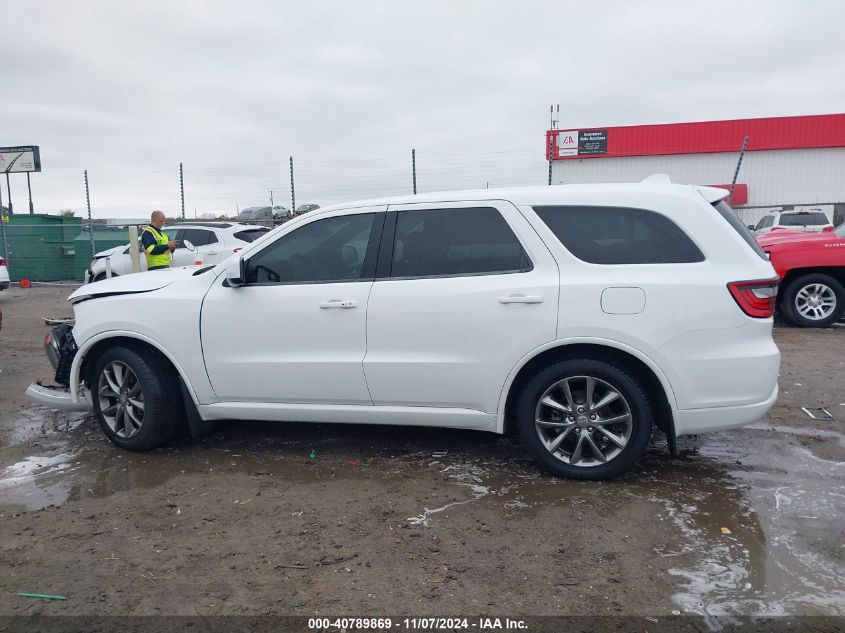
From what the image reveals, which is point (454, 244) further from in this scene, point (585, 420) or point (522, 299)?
point (585, 420)

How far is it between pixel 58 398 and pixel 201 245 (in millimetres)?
8394

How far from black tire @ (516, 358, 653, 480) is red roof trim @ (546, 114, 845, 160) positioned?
31.6 meters

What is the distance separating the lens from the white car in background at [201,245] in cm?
1277

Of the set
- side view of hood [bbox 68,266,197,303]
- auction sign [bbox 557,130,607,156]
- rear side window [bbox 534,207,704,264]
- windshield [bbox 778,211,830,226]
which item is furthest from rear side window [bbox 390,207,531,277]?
auction sign [bbox 557,130,607,156]

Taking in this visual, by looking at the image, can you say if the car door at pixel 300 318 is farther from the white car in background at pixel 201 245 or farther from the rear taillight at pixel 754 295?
the white car in background at pixel 201 245

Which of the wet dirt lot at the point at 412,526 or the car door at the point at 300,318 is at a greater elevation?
the car door at the point at 300,318

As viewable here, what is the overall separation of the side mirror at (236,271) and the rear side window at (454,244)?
1.02 metres

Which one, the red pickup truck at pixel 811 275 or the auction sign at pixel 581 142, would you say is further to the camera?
the auction sign at pixel 581 142

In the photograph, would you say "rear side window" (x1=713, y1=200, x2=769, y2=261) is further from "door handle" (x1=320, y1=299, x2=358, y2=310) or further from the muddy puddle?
"door handle" (x1=320, y1=299, x2=358, y2=310)

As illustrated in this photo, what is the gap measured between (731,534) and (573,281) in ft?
5.14

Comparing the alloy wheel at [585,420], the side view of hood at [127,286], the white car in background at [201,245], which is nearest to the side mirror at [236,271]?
the side view of hood at [127,286]

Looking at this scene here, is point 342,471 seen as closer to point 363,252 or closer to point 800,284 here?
point 363,252

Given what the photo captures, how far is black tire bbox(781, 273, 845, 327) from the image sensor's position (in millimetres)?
9406

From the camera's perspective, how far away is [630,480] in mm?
4199
